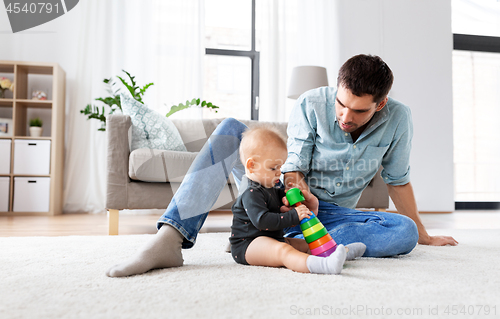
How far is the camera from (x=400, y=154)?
1189 mm

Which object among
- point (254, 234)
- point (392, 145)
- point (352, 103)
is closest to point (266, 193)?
point (254, 234)

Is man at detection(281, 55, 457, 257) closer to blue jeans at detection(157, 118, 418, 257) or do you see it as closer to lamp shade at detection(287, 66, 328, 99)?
blue jeans at detection(157, 118, 418, 257)

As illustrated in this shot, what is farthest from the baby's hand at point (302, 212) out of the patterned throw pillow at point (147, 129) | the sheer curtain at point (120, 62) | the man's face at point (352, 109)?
the sheer curtain at point (120, 62)

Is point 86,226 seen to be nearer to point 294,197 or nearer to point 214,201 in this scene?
point 214,201

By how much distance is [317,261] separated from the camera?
82 centimetres

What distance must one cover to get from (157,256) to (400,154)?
82 cm

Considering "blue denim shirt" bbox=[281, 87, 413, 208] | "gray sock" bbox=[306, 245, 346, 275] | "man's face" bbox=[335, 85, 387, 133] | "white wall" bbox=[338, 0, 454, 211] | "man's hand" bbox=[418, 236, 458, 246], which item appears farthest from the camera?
"white wall" bbox=[338, 0, 454, 211]

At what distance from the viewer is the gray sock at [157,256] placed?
0.80 metres

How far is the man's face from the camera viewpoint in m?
1.01

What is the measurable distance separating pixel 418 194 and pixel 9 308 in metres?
4.13

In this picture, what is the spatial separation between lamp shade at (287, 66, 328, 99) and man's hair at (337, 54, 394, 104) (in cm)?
233

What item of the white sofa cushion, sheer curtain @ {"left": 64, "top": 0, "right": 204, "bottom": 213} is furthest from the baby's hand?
sheer curtain @ {"left": 64, "top": 0, "right": 204, "bottom": 213}

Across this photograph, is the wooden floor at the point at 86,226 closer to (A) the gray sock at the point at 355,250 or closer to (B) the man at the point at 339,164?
(B) the man at the point at 339,164

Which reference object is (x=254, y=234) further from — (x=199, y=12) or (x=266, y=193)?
(x=199, y=12)
